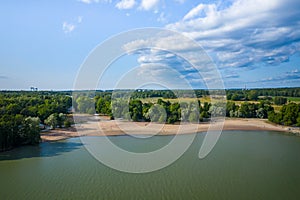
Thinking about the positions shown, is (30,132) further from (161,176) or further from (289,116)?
(289,116)

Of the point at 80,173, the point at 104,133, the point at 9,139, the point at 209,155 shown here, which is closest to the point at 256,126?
the point at 209,155

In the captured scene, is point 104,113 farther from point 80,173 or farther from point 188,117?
point 80,173

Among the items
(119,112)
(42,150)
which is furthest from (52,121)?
(119,112)

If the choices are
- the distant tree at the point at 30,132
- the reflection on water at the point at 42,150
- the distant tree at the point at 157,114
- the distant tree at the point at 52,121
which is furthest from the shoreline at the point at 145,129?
the reflection on water at the point at 42,150

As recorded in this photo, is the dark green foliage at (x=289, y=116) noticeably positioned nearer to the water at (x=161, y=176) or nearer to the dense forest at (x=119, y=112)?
the dense forest at (x=119, y=112)

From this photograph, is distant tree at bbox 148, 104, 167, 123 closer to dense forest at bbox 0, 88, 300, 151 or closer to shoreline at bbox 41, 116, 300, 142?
dense forest at bbox 0, 88, 300, 151

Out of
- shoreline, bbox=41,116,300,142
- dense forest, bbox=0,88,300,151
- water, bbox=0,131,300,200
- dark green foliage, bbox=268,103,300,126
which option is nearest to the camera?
water, bbox=0,131,300,200

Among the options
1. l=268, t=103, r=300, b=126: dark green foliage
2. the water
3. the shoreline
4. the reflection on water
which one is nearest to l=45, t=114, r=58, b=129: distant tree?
the shoreline

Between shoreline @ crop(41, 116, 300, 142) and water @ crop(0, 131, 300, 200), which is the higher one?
shoreline @ crop(41, 116, 300, 142)
